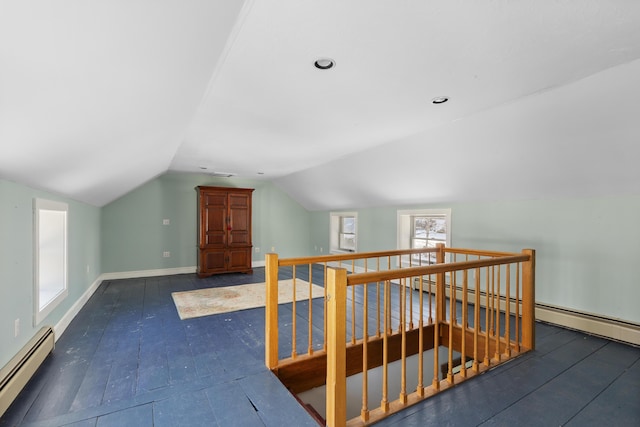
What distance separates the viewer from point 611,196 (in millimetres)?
2969

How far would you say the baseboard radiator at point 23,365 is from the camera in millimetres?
1830

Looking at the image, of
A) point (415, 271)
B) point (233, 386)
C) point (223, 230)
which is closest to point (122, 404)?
point (233, 386)

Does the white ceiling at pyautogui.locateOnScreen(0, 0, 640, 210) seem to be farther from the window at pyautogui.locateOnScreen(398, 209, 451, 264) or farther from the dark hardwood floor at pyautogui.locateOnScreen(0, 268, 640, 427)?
the dark hardwood floor at pyautogui.locateOnScreen(0, 268, 640, 427)

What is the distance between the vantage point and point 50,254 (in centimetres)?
309

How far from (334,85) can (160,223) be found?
5230 mm

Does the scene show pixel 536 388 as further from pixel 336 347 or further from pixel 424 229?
pixel 424 229

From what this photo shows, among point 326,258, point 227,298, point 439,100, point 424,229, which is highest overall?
point 439,100

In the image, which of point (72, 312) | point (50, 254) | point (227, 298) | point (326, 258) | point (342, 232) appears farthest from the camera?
point (342, 232)

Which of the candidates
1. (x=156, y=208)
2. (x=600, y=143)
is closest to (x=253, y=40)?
(x=600, y=143)

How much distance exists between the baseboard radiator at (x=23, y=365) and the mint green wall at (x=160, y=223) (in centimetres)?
337

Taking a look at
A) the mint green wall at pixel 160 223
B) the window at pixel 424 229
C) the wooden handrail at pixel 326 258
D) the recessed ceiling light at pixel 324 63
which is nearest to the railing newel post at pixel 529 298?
the wooden handrail at pixel 326 258

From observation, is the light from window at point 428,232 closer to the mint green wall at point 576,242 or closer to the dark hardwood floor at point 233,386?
the mint green wall at point 576,242

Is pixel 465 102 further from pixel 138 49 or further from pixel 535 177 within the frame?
pixel 138 49

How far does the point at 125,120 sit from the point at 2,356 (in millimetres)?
1718
